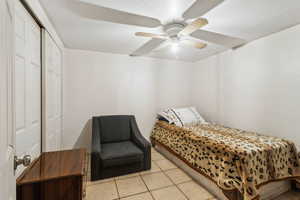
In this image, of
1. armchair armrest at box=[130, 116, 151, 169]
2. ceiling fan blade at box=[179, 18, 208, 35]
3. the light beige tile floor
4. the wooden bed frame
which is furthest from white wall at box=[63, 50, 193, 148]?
ceiling fan blade at box=[179, 18, 208, 35]

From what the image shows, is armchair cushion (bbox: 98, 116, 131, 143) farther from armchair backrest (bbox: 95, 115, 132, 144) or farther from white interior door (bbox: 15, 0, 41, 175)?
white interior door (bbox: 15, 0, 41, 175)

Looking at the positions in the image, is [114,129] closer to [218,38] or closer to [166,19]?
[166,19]

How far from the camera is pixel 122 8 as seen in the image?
155 centimetres

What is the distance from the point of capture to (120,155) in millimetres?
2195

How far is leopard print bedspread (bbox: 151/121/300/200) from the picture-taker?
4.92ft

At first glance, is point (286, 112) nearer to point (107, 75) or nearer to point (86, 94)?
point (107, 75)

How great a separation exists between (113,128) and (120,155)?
76 centimetres

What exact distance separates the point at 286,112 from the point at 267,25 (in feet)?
4.25

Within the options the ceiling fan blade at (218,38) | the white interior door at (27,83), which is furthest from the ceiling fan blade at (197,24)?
the white interior door at (27,83)

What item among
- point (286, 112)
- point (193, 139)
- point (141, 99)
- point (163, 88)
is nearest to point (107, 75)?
point (141, 99)

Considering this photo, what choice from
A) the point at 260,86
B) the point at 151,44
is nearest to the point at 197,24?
the point at 151,44

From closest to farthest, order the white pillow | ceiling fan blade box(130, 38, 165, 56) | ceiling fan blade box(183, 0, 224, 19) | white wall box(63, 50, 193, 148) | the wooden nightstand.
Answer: the wooden nightstand, ceiling fan blade box(183, 0, 224, 19), ceiling fan blade box(130, 38, 165, 56), white wall box(63, 50, 193, 148), the white pillow

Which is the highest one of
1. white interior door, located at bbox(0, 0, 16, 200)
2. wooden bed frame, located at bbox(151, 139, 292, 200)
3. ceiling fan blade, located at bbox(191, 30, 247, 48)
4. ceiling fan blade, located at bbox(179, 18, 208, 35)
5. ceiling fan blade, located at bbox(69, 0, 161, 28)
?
ceiling fan blade, located at bbox(191, 30, 247, 48)

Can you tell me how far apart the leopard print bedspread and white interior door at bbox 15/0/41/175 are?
2.03 metres
